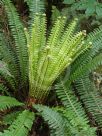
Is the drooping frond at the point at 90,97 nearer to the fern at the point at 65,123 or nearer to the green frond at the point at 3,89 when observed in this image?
the fern at the point at 65,123

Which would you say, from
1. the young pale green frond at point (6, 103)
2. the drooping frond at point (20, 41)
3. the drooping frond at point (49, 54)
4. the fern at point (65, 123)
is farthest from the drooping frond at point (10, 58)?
the fern at point (65, 123)

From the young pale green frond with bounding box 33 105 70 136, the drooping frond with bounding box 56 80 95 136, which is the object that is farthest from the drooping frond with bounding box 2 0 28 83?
the young pale green frond with bounding box 33 105 70 136

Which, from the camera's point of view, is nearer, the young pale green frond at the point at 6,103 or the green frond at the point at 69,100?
the young pale green frond at the point at 6,103

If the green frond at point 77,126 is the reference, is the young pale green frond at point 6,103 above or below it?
above

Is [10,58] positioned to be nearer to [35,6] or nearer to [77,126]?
[35,6]

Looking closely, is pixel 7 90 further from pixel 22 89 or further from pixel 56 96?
pixel 56 96

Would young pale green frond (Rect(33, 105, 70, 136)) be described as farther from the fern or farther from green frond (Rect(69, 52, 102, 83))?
green frond (Rect(69, 52, 102, 83))

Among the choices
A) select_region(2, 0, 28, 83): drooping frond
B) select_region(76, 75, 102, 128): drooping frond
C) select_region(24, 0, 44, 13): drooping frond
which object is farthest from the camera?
select_region(24, 0, 44, 13): drooping frond
